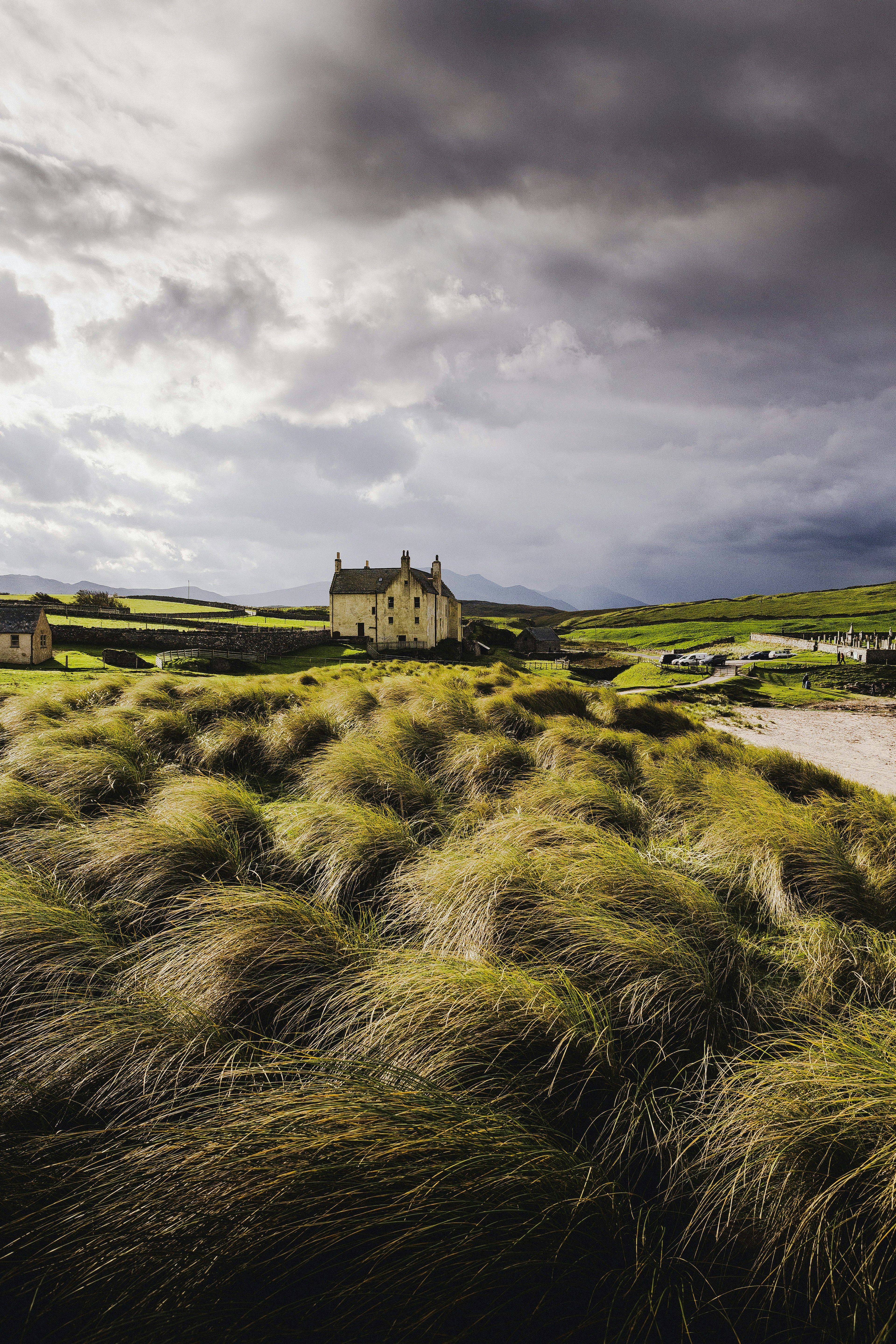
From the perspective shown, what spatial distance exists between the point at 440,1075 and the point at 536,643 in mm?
61638

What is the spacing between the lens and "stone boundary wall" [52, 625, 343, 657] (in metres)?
37.8

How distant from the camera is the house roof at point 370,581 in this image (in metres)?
52.5

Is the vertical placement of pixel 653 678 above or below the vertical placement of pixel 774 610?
below

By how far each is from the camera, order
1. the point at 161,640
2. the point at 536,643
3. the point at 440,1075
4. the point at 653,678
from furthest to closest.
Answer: the point at 536,643, the point at 161,640, the point at 653,678, the point at 440,1075

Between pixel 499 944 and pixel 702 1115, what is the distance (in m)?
1.33

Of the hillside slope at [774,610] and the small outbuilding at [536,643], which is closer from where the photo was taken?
the small outbuilding at [536,643]

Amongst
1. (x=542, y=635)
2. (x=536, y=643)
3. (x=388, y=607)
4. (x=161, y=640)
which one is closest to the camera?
(x=161, y=640)

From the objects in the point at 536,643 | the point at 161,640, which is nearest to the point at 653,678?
the point at 536,643

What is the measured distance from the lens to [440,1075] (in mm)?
2350

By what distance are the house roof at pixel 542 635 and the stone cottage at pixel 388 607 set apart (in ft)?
44.3

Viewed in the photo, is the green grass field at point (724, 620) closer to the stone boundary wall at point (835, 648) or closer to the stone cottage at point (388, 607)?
the stone boundary wall at point (835, 648)

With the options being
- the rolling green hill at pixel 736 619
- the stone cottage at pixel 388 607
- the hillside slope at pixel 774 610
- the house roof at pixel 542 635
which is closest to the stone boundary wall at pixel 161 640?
the stone cottage at pixel 388 607

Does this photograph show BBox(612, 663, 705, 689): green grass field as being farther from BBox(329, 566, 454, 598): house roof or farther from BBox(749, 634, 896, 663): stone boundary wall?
BBox(329, 566, 454, 598): house roof

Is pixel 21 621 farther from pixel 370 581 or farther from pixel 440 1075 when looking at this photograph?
pixel 440 1075
